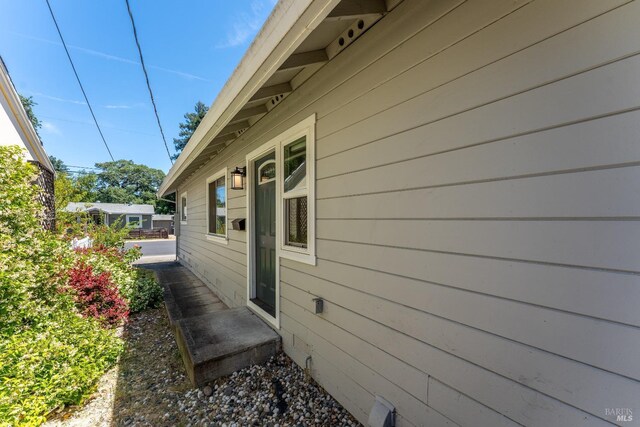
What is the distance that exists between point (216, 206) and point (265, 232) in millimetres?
2842

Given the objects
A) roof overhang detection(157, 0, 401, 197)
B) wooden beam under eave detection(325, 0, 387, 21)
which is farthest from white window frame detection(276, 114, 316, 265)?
wooden beam under eave detection(325, 0, 387, 21)

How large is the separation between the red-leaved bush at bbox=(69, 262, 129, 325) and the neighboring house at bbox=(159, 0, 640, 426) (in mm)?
2988

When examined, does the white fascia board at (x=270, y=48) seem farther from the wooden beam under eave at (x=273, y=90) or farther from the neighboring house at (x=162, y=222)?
the neighboring house at (x=162, y=222)

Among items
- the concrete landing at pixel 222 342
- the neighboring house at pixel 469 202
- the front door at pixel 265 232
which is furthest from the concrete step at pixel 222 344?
the neighboring house at pixel 469 202

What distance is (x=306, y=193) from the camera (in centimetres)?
262

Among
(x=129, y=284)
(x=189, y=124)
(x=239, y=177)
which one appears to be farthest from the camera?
(x=189, y=124)

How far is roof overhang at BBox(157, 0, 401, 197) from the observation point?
56.9 inches

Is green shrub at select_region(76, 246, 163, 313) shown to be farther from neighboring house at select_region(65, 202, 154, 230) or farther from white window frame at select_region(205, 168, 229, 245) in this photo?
neighboring house at select_region(65, 202, 154, 230)

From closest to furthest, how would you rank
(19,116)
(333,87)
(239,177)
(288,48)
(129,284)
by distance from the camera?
(288,48) → (333,87) → (19,116) → (239,177) → (129,284)

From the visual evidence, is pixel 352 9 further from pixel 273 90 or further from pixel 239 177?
pixel 239 177

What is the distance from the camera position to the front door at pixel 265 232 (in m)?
3.36

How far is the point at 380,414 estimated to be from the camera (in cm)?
173

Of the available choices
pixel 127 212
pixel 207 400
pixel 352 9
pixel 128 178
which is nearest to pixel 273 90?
pixel 352 9

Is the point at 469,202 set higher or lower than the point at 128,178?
lower
